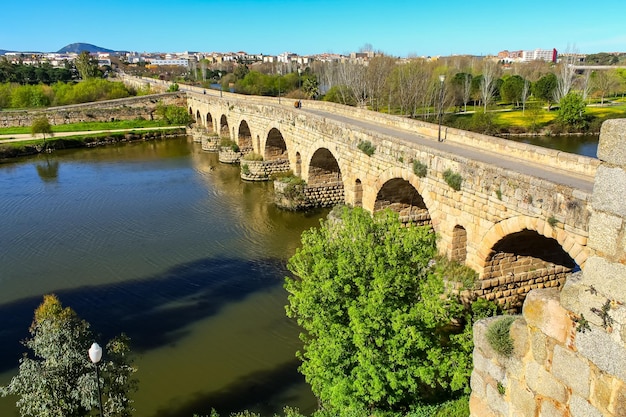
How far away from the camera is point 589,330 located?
2836 millimetres

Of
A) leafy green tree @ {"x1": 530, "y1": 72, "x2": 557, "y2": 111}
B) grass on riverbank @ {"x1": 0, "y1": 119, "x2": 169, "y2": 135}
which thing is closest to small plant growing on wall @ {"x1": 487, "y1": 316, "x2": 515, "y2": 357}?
grass on riverbank @ {"x1": 0, "y1": 119, "x2": 169, "y2": 135}

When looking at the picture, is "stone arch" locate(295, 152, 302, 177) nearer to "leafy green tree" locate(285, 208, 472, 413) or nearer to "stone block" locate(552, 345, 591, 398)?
"leafy green tree" locate(285, 208, 472, 413)

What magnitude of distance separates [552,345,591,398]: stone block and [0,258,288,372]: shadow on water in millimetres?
10915

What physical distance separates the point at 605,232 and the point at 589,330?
60 cm

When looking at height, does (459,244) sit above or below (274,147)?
above

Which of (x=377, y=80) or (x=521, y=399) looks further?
(x=377, y=80)

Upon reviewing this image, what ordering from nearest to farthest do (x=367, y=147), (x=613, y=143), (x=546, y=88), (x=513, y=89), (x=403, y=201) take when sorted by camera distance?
(x=613, y=143)
(x=367, y=147)
(x=403, y=201)
(x=546, y=88)
(x=513, y=89)

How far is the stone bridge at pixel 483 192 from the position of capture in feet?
29.2

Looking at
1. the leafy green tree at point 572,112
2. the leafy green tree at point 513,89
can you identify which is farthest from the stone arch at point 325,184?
the leafy green tree at point 513,89

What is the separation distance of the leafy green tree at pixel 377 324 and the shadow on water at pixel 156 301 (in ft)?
19.4

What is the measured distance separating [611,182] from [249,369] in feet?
32.8

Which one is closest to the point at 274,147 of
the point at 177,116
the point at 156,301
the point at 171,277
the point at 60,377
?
the point at 171,277

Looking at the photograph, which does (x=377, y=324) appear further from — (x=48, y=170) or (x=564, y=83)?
(x=564, y=83)

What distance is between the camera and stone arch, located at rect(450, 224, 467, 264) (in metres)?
11.7
